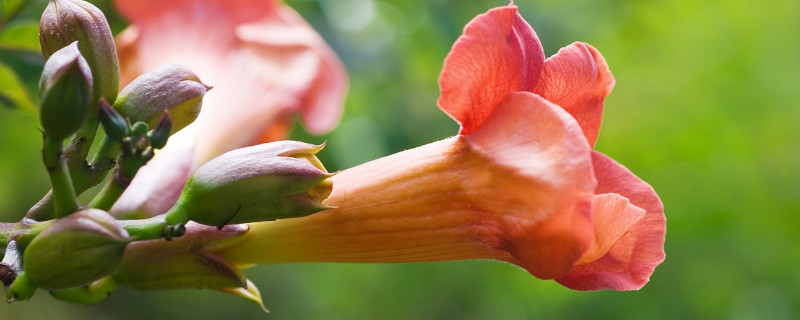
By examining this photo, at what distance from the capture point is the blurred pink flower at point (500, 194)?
3.99ft

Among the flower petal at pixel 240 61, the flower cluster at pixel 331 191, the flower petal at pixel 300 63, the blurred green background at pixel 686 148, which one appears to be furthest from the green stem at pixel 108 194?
the blurred green background at pixel 686 148

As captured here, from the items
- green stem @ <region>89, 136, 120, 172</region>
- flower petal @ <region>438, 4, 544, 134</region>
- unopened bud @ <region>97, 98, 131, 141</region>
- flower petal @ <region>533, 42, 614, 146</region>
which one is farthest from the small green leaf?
flower petal @ <region>533, 42, 614, 146</region>

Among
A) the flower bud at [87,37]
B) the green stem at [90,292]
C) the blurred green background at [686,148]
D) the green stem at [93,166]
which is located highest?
the flower bud at [87,37]

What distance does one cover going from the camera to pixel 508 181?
1.25 m

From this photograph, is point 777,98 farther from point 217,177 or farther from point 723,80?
point 217,177

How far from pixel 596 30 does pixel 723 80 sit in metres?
1.45

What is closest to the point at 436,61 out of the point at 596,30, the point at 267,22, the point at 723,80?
the point at 596,30

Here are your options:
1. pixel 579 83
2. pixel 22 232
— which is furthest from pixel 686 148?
pixel 22 232

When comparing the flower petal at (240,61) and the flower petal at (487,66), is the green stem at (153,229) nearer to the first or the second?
the flower petal at (487,66)

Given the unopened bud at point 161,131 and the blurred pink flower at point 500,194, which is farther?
the blurred pink flower at point 500,194

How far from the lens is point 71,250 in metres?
1.05

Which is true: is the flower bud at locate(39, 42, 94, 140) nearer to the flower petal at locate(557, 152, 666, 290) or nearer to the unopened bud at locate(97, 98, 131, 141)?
the unopened bud at locate(97, 98, 131, 141)

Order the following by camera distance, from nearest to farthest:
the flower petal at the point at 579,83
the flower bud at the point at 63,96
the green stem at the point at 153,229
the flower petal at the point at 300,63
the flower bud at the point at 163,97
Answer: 1. the flower bud at the point at 63,96
2. the green stem at the point at 153,229
3. the flower bud at the point at 163,97
4. the flower petal at the point at 579,83
5. the flower petal at the point at 300,63

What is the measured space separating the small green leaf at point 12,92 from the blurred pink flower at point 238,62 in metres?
0.29
